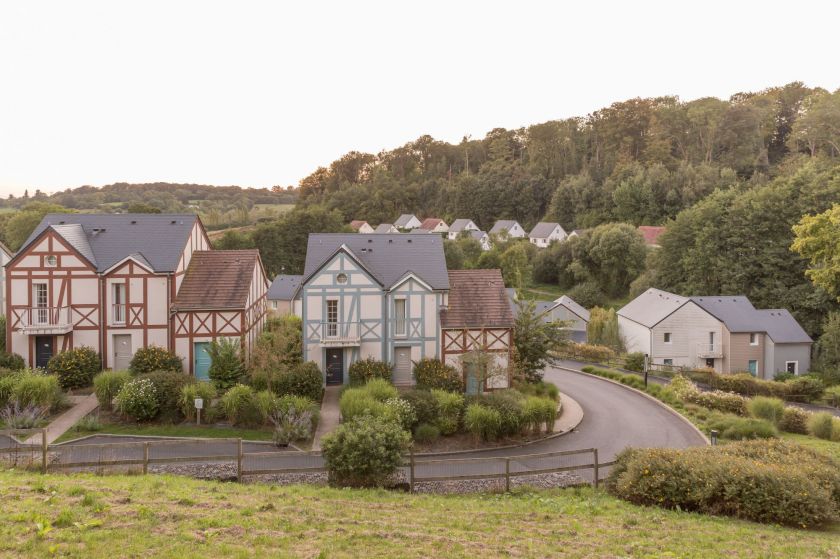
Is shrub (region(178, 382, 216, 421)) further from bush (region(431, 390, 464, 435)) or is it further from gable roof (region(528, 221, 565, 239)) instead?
gable roof (region(528, 221, 565, 239))

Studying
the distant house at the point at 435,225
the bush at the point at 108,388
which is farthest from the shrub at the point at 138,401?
the distant house at the point at 435,225

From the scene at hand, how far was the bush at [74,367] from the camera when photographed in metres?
22.9

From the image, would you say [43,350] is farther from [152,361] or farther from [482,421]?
[482,421]

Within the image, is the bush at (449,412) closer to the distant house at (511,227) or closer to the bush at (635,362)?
the bush at (635,362)

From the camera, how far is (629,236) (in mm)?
62750

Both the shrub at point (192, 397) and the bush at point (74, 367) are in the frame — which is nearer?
the shrub at point (192, 397)

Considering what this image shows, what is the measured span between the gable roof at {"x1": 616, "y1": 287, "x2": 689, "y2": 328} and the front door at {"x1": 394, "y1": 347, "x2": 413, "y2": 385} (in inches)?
811

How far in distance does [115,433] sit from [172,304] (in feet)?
22.4

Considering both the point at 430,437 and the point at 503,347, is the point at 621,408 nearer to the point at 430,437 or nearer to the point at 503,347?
the point at 503,347

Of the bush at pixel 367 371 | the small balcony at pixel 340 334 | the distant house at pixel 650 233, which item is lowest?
the bush at pixel 367 371

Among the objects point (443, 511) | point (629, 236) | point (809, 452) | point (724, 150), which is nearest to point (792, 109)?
point (724, 150)

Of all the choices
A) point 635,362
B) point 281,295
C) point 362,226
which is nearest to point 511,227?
point 362,226

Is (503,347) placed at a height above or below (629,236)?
below

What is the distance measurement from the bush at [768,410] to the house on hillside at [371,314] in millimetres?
10532
